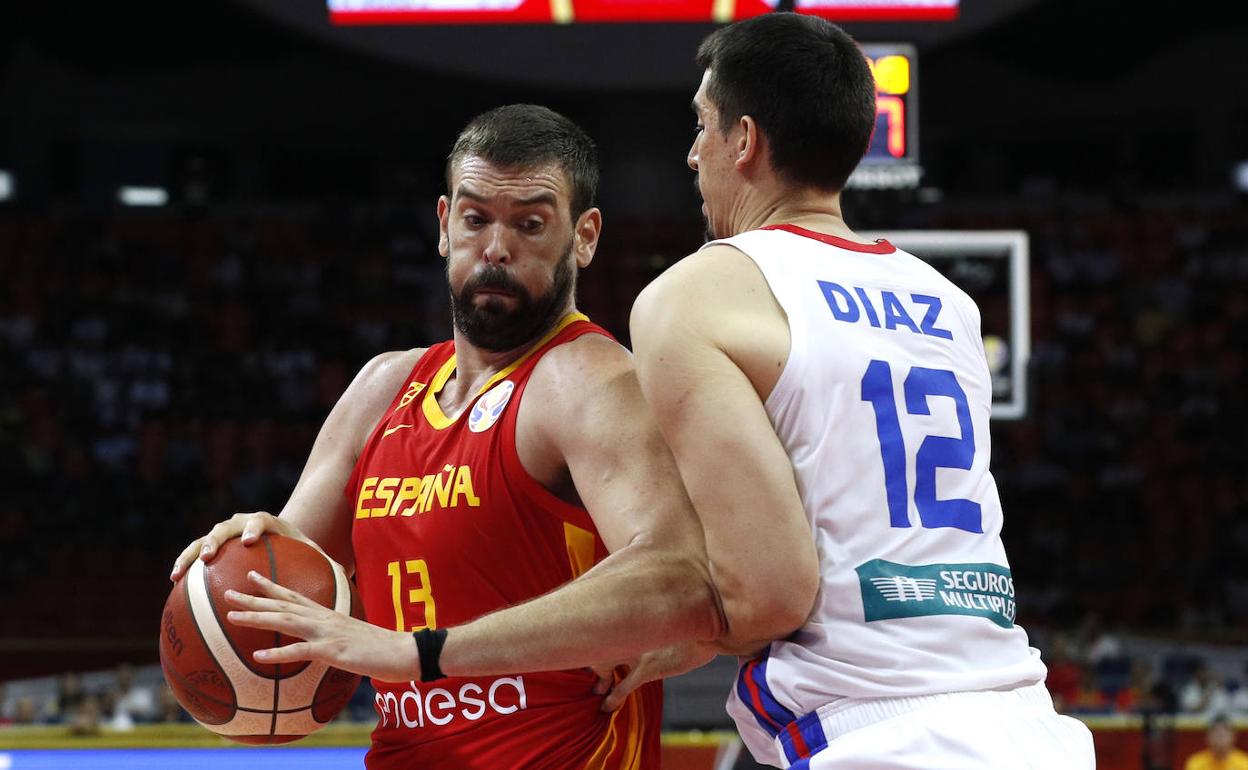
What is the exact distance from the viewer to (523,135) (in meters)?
3.05

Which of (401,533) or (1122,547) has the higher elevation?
(401,533)

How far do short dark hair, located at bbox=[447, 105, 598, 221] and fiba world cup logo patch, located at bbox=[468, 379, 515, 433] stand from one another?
0.42 meters

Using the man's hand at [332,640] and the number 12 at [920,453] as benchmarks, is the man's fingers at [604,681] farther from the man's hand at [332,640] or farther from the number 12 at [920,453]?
the number 12 at [920,453]

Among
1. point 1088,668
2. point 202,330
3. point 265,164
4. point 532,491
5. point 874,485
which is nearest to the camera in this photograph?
point 874,485

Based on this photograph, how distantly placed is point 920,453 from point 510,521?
90 centimetres

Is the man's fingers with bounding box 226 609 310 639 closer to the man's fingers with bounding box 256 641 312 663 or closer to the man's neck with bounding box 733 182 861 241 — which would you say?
the man's fingers with bounding box 256 641 312 663

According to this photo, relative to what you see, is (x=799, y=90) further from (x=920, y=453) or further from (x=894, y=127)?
(x=894, y=127)

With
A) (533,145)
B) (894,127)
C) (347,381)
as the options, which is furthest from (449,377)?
(347,381)

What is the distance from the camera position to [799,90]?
2.48m

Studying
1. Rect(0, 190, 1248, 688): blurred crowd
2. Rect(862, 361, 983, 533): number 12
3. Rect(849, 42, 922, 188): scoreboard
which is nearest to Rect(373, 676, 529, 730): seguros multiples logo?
Rect(862, 361, 983, 533): number 12

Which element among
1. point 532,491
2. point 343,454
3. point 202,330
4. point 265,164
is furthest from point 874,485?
point 265,164

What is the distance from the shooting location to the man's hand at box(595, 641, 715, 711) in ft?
8.99

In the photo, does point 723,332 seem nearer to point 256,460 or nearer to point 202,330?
point 256,460

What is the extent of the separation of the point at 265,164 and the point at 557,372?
71.6 feet
